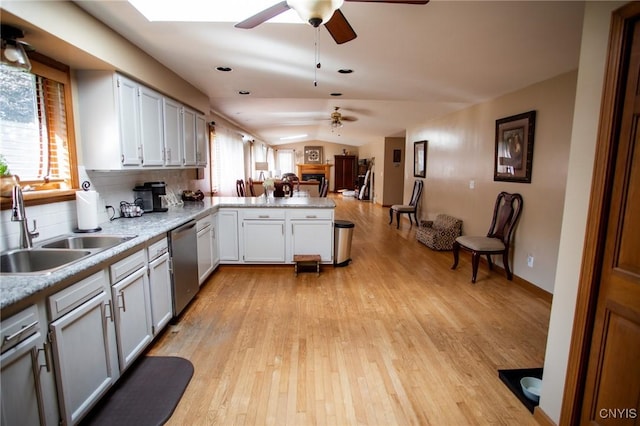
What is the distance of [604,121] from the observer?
1.36 m

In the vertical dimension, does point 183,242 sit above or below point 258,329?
above

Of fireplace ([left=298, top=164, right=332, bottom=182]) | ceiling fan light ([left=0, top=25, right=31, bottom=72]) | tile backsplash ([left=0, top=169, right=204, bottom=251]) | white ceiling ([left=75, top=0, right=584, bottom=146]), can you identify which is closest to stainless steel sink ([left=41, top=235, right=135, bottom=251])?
tile backsplash ([left=0, top=169, right=204, bottom=251])

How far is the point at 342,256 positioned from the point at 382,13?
2.92 m

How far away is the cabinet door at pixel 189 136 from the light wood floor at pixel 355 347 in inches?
58.2

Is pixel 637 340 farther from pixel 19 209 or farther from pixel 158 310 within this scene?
pixel 19 209

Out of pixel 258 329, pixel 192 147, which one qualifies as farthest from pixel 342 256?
pixel 192 147

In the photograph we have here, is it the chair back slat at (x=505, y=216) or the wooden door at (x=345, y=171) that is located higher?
the wooden door at (x=345, y=171)

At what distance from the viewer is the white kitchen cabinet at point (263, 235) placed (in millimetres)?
4027

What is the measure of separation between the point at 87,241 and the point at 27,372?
1115 millimetres

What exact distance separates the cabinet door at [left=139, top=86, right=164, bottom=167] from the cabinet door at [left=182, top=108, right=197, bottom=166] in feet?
1.90

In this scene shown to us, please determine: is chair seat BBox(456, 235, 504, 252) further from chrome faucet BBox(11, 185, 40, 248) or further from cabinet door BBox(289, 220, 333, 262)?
chrome faucet BBox(11, 185, 40, 248)

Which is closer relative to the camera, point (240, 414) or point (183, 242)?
point (240, 414)
